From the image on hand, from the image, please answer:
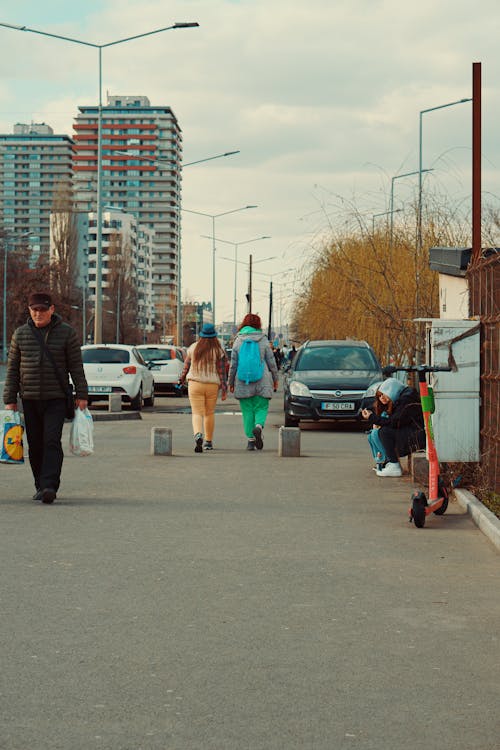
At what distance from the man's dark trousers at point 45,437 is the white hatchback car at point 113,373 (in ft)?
56.6

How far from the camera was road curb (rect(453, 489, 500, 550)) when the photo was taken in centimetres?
936

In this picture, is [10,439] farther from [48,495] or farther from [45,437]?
[48,495]

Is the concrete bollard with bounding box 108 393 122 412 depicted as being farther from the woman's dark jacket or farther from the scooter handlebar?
the scooter handlebar

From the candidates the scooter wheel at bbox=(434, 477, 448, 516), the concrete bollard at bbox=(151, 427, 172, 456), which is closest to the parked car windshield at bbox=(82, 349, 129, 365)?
the concrete bollard at bbox=(151, 427, 172, 456)

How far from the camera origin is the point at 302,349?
24953mm

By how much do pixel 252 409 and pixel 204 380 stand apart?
103cm

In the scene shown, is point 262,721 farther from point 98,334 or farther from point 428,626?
point 98,334

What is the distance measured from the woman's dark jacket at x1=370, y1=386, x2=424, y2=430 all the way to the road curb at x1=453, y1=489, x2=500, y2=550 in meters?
1.59

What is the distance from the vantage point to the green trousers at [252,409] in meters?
18.2


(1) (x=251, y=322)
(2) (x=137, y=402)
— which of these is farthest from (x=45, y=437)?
(2) (x=137, y=402)

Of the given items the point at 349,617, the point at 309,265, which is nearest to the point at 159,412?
the point at 309,265

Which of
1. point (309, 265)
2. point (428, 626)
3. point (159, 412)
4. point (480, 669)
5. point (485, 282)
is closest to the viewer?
point (480, 669)

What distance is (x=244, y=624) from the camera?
6523 millimetres

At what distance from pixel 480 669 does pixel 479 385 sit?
705cm
